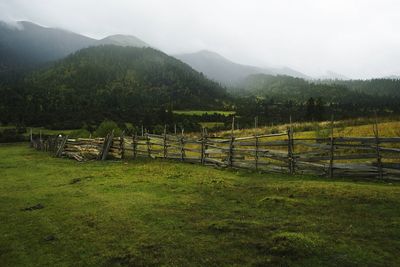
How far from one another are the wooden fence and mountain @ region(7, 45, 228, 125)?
56081mm

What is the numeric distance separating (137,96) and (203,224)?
125956mm

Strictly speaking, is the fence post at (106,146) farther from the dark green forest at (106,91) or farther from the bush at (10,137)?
the dark green forest at (106,91)

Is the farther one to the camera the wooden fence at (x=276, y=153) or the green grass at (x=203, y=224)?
the wooden fence at (x=276, y=153)

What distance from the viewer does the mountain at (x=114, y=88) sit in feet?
307

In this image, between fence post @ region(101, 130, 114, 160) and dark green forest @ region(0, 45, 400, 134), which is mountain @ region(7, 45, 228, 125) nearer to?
dark green forest @ region(0, 45, 400, 134)

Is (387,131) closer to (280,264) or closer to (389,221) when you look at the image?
(389,221)

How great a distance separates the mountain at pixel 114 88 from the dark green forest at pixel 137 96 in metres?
0.24

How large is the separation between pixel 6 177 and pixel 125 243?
10.9m

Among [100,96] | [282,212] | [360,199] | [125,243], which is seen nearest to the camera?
[125,243]

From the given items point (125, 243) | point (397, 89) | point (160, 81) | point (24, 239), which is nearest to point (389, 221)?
point (125, 243)

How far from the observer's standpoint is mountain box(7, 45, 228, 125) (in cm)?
9369

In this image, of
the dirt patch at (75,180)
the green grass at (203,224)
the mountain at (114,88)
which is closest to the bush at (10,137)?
the mountain at (114,88)

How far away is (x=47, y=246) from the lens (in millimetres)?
6316

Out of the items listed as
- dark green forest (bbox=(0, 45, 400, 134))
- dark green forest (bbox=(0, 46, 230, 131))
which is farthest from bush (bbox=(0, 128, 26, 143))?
dark green forest (bbox=(0, 45, 400, 134))
